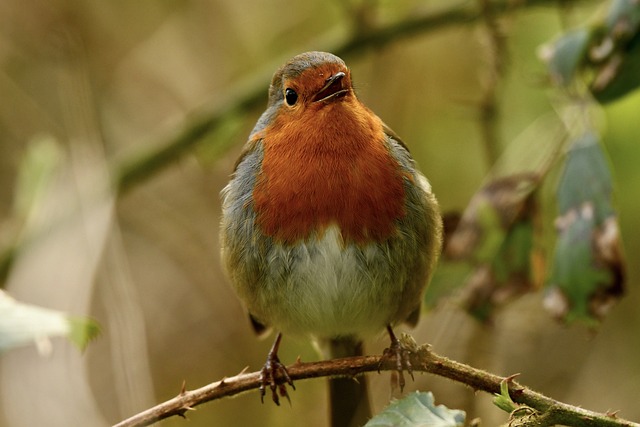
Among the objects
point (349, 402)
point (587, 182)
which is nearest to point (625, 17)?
point (587, 182)

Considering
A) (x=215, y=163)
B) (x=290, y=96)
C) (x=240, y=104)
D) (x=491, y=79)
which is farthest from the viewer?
(x=215, y=163)

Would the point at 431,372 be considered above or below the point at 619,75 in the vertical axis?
below

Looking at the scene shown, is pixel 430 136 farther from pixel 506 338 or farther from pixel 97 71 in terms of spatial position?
pixel 97 71

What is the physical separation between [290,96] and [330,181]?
0.45m

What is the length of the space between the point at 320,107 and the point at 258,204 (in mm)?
409

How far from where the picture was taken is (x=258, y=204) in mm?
3193

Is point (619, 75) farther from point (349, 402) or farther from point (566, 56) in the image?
point (349, 402)

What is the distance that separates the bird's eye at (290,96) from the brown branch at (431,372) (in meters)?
1.06

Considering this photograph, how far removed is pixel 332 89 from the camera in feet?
10.6

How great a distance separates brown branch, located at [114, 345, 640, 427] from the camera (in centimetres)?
212

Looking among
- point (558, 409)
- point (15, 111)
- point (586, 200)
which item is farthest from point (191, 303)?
point (558, 409)

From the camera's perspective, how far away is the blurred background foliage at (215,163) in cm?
424

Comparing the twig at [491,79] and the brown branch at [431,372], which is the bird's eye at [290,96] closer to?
the brown branch at [431,372]

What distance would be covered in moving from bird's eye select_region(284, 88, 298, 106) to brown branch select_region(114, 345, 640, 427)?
3.49 ft
